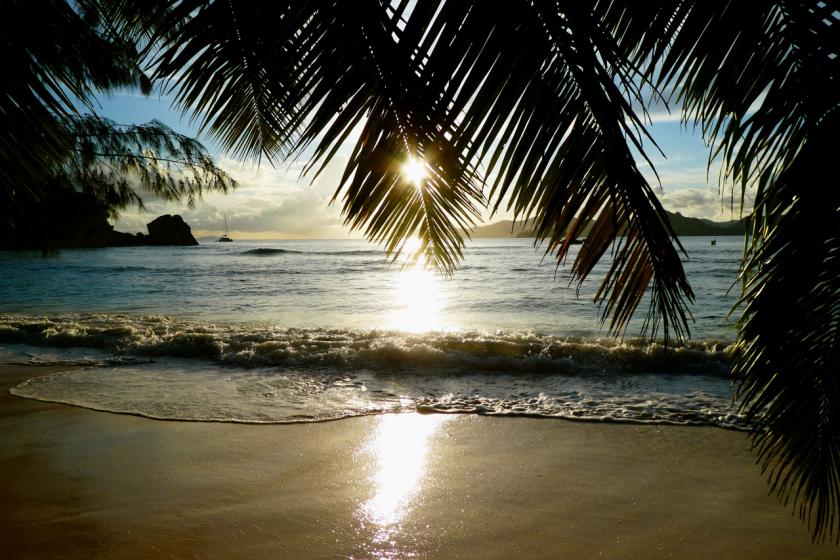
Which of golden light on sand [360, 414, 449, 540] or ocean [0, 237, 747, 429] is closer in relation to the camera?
golden light on sand [360, 414, 449, 540]

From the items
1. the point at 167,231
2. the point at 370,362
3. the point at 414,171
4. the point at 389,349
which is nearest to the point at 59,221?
the point at 414,171

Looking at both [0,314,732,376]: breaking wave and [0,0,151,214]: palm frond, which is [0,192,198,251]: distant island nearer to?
[0,0,151,214]: palm frond

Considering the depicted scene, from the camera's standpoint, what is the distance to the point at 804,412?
1467 millimetres

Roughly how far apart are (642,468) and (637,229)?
2.75 m

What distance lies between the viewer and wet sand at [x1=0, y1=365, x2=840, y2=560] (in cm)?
270

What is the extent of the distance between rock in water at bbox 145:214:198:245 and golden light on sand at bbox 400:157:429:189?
247 feet

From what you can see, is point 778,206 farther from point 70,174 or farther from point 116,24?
point 70,174

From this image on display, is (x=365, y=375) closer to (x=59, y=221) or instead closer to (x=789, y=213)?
(x=59, y=221)

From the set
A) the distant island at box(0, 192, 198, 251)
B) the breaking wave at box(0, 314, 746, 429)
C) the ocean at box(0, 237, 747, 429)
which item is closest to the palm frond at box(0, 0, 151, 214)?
the ocean at box(0, 237, 747, 429)

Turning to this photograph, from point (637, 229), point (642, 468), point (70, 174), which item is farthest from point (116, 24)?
point (642, 468)

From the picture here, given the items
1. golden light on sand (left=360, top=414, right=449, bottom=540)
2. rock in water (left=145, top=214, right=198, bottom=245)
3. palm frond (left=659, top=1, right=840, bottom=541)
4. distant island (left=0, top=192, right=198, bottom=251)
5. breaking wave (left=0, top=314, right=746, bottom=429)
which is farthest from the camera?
rock in water (left=145, top=214, right=198, bottom=245)

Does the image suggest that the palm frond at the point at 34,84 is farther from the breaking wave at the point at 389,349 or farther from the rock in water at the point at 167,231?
the rock in water at the point at 167,231

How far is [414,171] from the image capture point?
2.08 metres

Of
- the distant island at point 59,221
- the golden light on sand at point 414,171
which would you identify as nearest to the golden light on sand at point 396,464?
the golden light on sand at point 414,171
